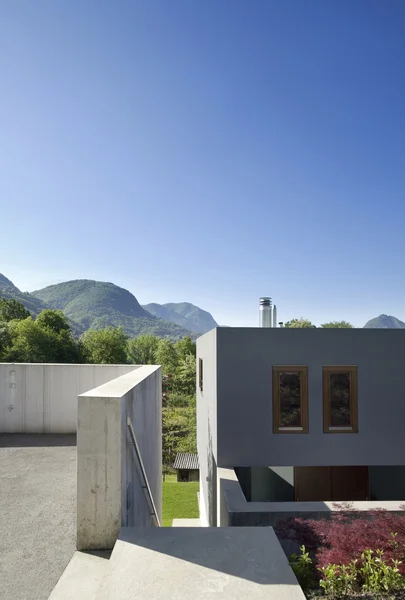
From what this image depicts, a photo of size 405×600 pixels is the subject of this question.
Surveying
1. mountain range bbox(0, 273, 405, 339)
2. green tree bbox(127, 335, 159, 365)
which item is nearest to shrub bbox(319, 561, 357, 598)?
green tree bbox(127, 335, 159, 365)

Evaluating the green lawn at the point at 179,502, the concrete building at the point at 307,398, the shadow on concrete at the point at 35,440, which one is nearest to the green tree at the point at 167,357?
Result: the green lawn at the point at 179,502

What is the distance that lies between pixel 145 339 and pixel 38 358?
24.6 m

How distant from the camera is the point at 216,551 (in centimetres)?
263

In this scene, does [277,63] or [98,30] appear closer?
[98,30]

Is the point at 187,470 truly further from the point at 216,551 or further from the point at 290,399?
the point at 216,551

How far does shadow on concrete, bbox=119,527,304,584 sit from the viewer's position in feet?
7.82

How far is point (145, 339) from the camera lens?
64938 mm

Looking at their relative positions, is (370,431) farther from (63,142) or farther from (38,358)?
(38,358)

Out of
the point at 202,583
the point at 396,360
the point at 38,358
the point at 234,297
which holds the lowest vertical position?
the point at 38,358

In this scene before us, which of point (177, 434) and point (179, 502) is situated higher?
point (179, 502)

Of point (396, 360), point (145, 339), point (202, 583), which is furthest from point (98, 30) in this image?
point (145, 339)

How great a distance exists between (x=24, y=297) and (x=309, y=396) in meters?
141

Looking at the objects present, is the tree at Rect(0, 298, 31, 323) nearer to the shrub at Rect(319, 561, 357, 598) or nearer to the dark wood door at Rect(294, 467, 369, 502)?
the dark wood door at Rect(294, 467, 369, 502)

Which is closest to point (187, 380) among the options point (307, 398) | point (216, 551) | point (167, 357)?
point (167, 357)
